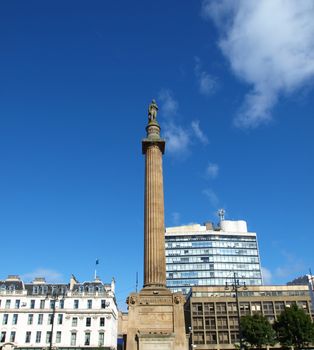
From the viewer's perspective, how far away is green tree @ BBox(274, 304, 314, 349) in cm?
5353

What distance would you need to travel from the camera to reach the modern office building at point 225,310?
83250 millimetres

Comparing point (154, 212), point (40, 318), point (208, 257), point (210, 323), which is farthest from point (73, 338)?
point (208, 257)

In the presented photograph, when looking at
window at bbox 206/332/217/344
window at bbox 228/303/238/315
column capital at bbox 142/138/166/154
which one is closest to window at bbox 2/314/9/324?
window at bbox 206/332/217/344

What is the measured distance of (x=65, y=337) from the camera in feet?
209

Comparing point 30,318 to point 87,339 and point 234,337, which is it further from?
point 234,337

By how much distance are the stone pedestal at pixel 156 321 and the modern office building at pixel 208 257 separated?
84.8 metres

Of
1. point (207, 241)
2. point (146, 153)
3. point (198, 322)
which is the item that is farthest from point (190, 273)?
point (146, 153)

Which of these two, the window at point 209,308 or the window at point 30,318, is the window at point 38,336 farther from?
the window at point 209,308

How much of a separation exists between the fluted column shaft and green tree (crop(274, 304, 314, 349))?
90.6ft

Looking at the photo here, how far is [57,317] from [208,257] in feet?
211

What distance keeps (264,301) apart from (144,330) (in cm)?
6076

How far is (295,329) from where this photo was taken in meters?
53.8

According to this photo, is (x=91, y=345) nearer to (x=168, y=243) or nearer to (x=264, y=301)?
(x=264, y=301)

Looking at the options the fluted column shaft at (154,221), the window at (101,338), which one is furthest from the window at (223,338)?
the fluted column shaft at (154,221)
